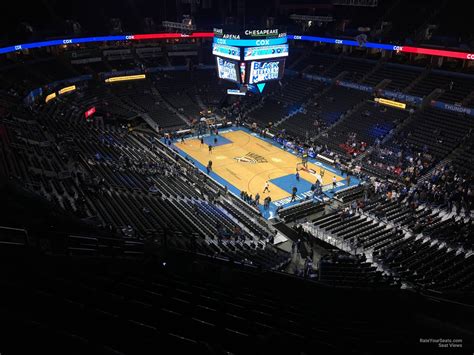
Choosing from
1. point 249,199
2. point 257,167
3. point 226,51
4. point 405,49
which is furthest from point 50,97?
point 405,49

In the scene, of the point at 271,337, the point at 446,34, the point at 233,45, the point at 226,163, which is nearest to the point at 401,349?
the point at 271,337

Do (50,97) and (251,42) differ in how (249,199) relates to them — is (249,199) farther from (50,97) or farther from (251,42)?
(50,97)

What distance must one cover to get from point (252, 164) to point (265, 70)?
10.2m

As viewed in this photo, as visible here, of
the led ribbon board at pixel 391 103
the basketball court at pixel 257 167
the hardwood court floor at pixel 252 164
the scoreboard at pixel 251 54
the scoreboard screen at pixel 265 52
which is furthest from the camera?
the led ribbon board at pixel 391 103

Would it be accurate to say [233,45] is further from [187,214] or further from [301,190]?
[187,214]

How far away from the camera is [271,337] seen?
667 cm

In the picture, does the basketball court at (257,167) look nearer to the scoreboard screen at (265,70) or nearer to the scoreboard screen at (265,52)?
the scoreboard screen at (265,70)

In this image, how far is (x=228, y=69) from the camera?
39.6m

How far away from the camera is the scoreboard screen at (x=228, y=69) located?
38500 millimetres

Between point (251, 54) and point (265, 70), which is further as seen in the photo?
point (265, 70)

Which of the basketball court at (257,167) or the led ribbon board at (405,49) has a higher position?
the led ribbon board at (405,49)

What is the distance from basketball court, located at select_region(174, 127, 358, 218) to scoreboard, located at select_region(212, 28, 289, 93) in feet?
20.7

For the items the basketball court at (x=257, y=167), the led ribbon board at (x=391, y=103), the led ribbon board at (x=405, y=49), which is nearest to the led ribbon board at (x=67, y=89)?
the basketball court at (x=257, y=167)

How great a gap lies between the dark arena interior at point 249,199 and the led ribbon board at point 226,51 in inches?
6.7
